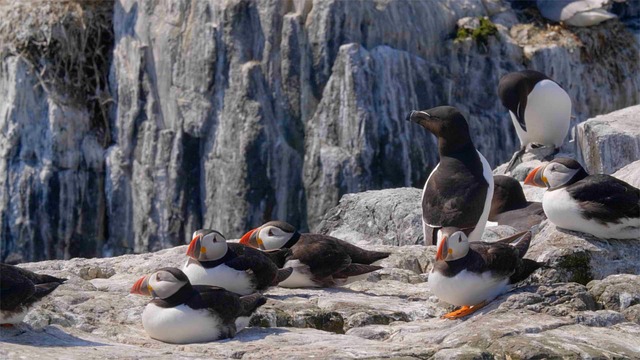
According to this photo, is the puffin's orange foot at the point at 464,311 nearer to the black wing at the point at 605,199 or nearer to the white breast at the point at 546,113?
the black wing at the point at 605,199

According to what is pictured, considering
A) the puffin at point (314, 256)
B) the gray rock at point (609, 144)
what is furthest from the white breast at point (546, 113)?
the puffin at point (314, 256)

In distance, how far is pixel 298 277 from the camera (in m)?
8.85

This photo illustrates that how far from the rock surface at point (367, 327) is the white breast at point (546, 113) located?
5.72m

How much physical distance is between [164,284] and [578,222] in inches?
110

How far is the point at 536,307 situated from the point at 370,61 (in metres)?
12.6

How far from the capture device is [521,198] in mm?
12438

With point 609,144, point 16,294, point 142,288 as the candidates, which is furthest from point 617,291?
point 609,144

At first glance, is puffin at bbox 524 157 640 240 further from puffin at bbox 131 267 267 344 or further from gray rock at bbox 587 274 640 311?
puffin at bbox 131 267 267 344

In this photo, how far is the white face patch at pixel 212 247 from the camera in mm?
8031

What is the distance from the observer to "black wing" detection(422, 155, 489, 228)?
9.82m

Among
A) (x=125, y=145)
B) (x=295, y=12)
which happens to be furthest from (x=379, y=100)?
(x=125, y=145)

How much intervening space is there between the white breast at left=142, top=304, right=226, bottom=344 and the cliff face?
1223cm

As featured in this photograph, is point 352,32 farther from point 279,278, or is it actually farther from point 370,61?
point 279,278

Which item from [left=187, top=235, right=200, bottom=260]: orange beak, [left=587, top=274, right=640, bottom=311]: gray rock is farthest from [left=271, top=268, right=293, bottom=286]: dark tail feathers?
[left=587, top=274, right=640, bottom=311]: gray rock
